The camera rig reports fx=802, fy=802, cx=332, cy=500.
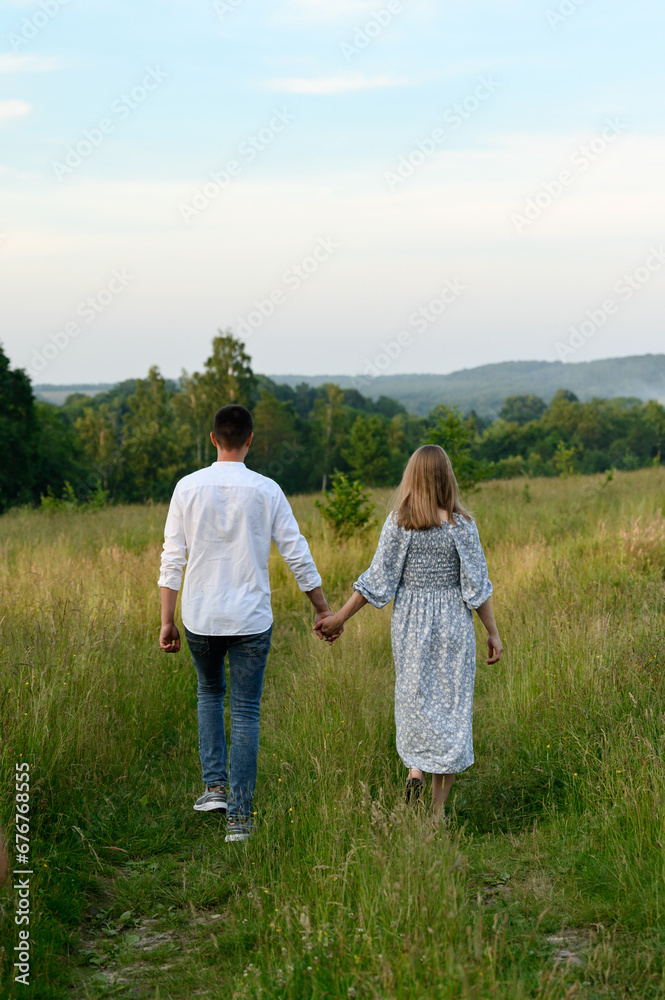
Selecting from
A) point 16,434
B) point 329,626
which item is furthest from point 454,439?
point 16,434

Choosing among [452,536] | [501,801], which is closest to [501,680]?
[501,801]

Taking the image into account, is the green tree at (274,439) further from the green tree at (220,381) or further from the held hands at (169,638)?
the held hands at (169,638)

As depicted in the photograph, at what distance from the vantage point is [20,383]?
35844 mm

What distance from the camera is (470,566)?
407cm

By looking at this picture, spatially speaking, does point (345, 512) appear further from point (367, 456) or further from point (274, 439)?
point (367, 456)

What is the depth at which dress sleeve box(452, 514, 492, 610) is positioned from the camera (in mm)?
4059

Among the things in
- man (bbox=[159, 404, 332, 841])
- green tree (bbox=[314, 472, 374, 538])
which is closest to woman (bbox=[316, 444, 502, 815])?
man (bbox=[159, 404, 332, 841])

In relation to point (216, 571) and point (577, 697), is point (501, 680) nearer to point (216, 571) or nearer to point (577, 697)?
point (577, 697)

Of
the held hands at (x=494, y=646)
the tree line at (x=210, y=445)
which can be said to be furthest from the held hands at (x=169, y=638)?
the tree line at (x=210, y=445)

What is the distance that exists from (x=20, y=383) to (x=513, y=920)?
120ft

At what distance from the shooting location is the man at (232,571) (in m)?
4.05

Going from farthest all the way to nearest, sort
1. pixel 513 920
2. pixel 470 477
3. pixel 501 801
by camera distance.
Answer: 1. pixel 470 477
2. pixel 501 801
3. pixel 513 920

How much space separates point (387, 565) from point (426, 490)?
446 mm

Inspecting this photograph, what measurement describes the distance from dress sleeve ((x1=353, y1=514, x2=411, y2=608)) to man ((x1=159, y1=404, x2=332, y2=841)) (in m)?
0.33
